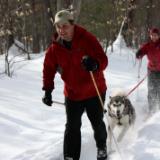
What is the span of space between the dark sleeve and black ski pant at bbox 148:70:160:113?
3.64m

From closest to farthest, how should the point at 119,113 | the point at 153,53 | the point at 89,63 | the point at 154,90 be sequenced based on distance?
the point at 89,63, the point at 119,113, the point at 153,53, the point at 154,90

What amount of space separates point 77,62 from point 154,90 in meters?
3.95

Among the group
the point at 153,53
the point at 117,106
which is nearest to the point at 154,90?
the point at 153,53

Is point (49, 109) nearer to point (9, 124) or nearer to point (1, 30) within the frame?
point (9, 124)

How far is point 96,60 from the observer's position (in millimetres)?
4477

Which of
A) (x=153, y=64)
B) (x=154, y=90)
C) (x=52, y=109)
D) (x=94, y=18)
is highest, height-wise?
(x=153, y=64)

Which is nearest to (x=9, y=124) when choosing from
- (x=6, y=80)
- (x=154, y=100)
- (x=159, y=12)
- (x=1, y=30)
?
(x=154, y=100)

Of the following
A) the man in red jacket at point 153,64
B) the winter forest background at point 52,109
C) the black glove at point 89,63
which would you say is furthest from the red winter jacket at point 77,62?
the man in red jacket at point 153,64

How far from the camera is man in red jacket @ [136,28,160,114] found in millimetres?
7789

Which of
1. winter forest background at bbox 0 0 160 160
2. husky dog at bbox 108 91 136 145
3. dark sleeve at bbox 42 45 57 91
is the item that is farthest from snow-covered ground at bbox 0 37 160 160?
dark sleeve at bbox 42 45 57 91

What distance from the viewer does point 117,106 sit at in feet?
20.2

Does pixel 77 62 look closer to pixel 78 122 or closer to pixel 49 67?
pixel 49 67

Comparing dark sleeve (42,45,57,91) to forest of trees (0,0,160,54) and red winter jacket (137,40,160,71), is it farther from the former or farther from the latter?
forest of trees (0,0,160,54)

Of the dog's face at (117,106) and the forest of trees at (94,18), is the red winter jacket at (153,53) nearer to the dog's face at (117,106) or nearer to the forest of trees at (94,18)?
the dog's face at (117,106)
